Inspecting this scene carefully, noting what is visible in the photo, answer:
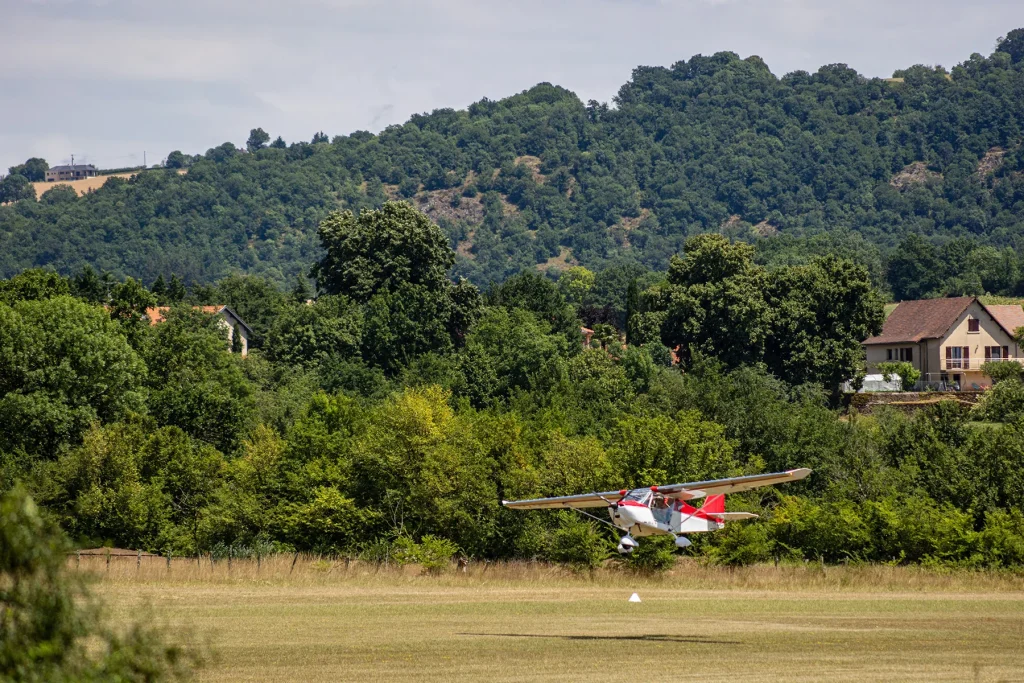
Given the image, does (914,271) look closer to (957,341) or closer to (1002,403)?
(957,341)

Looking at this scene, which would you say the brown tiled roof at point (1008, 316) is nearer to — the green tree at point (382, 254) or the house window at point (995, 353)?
the house window at point (995, 353)

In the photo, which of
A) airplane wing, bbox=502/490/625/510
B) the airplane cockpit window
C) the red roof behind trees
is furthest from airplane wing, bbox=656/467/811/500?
the red roof behind trees

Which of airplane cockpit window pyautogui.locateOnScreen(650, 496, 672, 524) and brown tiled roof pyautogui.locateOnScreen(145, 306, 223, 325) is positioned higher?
brown tiled roof pyautogui.locateOnScreen(145, 306, 223, 325)

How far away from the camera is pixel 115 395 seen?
65.6 m

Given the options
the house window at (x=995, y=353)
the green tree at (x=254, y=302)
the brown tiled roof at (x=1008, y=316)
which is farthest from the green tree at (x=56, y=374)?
the brown tiled roof at (x=1008, y=316)

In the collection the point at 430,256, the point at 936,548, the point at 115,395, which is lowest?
the point at 936,548

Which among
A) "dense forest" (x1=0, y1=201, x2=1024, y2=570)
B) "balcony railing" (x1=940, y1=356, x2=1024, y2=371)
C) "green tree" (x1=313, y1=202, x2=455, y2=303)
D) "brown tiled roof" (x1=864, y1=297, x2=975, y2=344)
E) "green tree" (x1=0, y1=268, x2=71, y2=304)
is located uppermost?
"green tree" (x1=313, y1=202, x2=455, y2=303)

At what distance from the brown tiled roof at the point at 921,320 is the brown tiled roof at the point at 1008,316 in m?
2.95

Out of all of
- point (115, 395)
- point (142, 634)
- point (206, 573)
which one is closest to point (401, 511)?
point (206, 573)

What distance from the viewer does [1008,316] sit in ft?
372

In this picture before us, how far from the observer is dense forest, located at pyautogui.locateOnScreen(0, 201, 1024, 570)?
2077 inches

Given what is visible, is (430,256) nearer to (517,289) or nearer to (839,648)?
(517,289)

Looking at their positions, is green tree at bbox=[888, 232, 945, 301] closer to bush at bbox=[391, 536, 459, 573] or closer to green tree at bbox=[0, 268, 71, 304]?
green tree at bbox=[0, 268, 71, 304]

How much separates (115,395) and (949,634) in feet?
149
